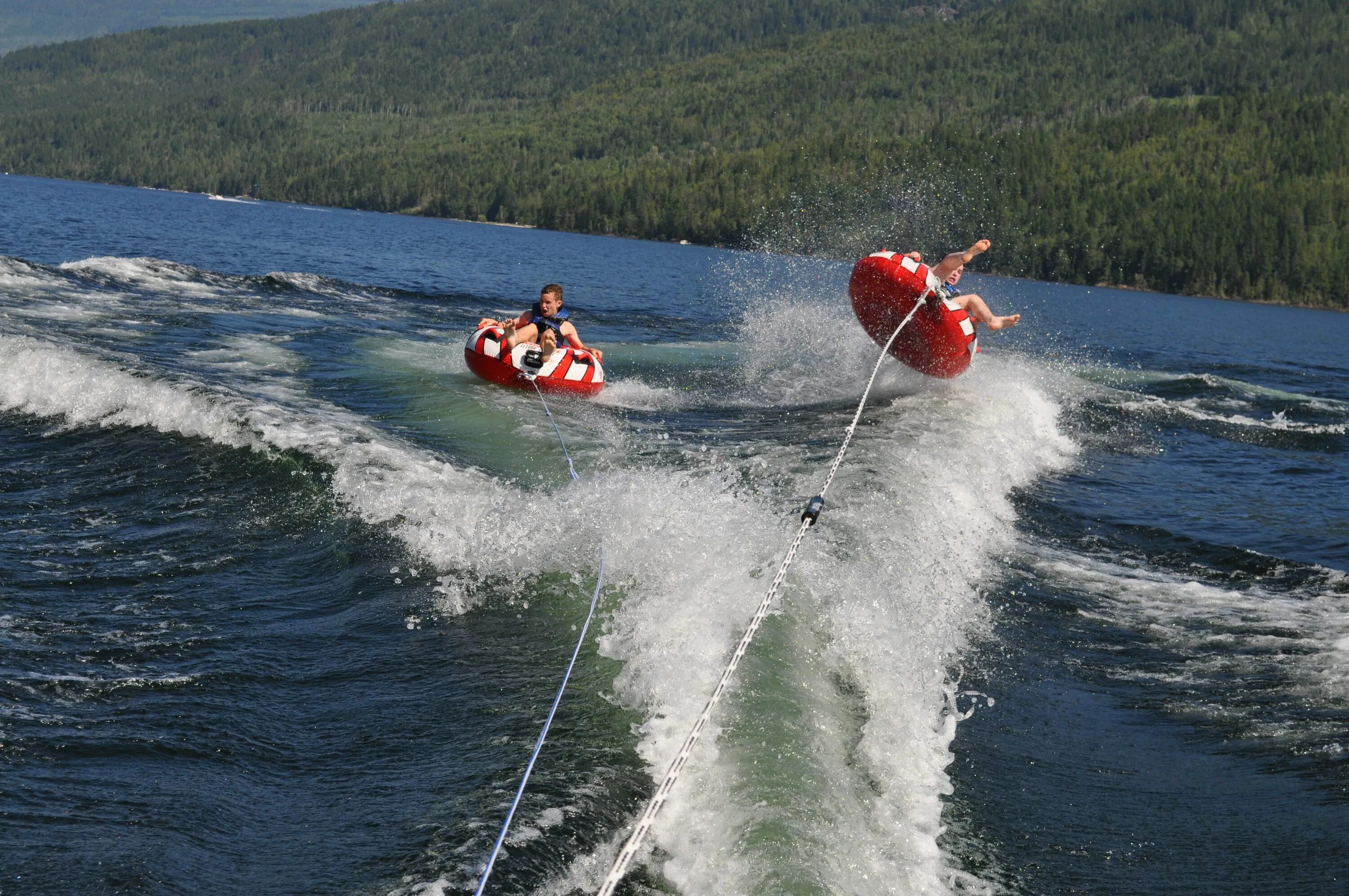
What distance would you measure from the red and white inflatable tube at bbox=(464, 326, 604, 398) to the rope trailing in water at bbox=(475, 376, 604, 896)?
4.87 feet

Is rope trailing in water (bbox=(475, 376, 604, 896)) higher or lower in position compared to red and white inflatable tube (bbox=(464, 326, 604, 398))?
lower

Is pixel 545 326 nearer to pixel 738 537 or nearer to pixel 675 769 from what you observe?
pixel 738 537

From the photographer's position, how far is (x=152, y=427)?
38.9ft

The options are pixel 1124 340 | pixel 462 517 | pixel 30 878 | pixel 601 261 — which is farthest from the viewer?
pixel 601 261

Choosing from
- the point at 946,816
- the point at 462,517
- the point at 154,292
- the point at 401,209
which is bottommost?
the point at 946,816

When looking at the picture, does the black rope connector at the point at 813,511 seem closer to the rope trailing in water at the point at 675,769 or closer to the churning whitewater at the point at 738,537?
the rope trailing in water at the point at 675,769

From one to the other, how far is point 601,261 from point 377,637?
223 feet

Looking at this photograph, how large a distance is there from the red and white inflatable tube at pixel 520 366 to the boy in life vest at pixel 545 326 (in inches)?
3.6

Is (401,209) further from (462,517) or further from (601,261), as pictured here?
(462,517)

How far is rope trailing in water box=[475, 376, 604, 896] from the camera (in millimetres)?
3900

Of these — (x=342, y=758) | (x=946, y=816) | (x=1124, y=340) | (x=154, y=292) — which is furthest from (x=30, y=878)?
(x=1124, y=340)

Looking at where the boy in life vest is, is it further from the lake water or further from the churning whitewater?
the lake water

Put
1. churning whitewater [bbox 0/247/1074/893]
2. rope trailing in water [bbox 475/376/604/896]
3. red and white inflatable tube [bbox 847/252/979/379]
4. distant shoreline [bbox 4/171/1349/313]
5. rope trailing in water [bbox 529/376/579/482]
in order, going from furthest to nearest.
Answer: distant shoreline [bbox 4/171/1349/313] → red and white inflatable tube [bbox 847/252/979/379] → rope trailing in water [bbox 529/376/579/482] → churning whitewater [bbox 0/247/1074/893] → rope trailing in water [bbox 475/376/604/896]

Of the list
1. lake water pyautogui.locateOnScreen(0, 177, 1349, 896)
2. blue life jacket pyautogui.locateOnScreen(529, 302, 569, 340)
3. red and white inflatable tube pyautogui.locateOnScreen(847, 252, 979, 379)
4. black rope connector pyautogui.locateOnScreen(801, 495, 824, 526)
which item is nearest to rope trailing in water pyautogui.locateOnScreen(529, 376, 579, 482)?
lake water pyautogui.locateOnScreen(0, 177, 1349, 896)
